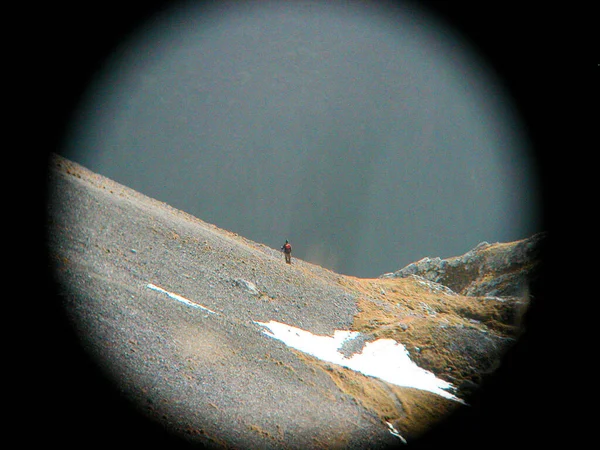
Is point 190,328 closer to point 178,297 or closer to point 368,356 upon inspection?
point 178,297

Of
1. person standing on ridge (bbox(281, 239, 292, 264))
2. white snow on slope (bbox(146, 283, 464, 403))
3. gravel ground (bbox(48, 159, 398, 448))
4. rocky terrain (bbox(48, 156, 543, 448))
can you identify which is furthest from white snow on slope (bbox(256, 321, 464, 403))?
person standing on ridge (bbox(281, 239, 292, 264))

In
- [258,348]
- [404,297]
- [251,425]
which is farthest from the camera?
[404,297]

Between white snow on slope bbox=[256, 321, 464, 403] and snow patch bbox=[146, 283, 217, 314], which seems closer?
snow patch bbox=[146, 283, 217, 314]

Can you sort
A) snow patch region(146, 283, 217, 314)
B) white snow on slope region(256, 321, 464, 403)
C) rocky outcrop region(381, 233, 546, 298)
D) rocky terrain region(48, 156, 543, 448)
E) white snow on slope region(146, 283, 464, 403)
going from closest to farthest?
rocky terrain region(48, 156, 543, 448) < snow patch region(146, 283, 217, 314) < white snow on slope region(146, 283, 464, 403) < white snow on slope region(256, 321, 464, 403) < rocky outcrop region(381, 233, 546, 298)

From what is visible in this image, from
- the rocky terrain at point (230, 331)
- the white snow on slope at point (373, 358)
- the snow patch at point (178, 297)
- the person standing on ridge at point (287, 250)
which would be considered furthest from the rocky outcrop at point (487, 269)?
the snow patch at point (178, 297)

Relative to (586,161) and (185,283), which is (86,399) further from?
(586,161)

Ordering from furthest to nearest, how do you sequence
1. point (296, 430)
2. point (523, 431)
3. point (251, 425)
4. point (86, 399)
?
point (523, 431)
point (296, 430)
point (251, 425)
point (86, 399)

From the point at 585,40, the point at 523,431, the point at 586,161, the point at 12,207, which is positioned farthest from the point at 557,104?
the point at 12,207

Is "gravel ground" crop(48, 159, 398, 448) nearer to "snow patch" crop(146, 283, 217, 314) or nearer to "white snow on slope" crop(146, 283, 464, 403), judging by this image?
"snow patch" crop(146, 283, 217, 314)
